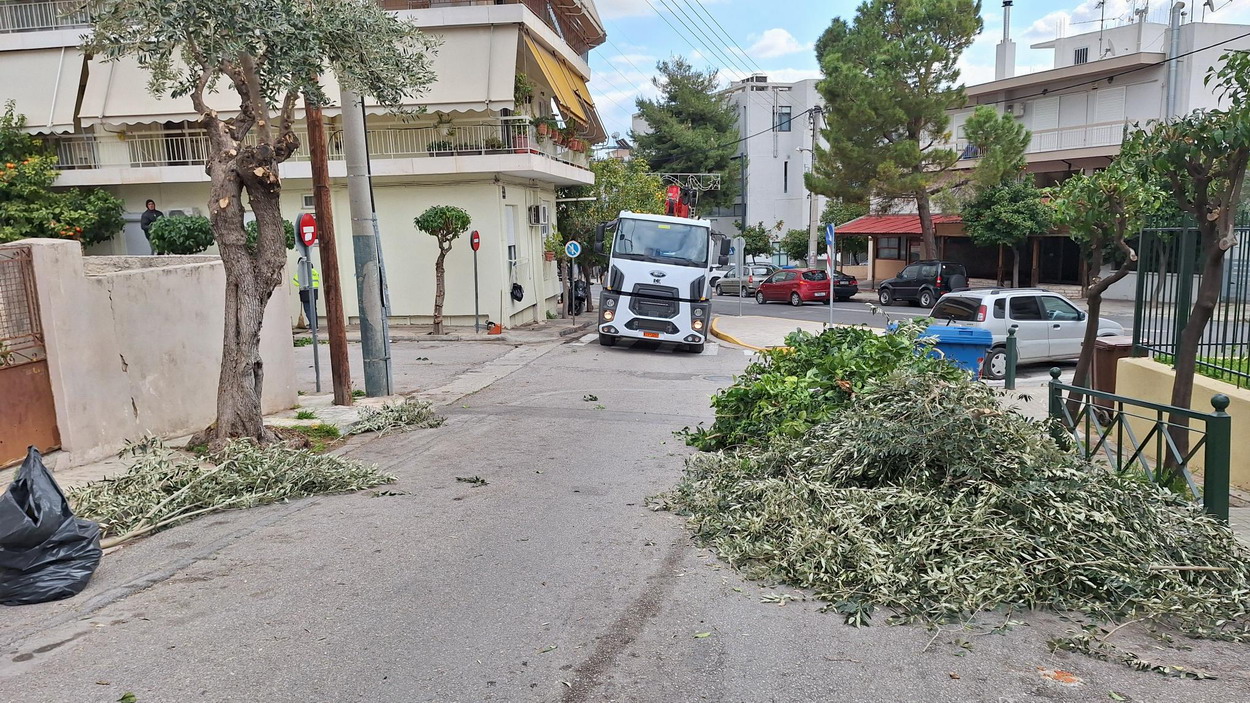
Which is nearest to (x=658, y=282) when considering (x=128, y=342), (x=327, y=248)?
(x=327, y=248)

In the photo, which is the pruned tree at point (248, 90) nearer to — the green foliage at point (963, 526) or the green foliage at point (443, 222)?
the green foliage at point (963, 526)

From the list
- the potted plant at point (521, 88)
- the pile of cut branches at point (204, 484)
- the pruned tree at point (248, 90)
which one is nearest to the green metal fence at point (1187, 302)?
the pile of cut branches at point (204, 484)

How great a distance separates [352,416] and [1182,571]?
9.20 meters

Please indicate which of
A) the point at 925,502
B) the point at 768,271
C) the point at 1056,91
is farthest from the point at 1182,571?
the point at 768,271

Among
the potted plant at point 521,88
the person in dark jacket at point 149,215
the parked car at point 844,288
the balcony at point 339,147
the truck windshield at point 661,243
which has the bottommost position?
the parked car at point 844,288

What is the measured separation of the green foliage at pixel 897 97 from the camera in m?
33.4

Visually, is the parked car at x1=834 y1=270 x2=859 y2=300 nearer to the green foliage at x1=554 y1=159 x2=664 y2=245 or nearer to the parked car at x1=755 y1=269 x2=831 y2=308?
the parked car at x1=755 y1=269 x2=831 y2=308

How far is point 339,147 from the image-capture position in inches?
881

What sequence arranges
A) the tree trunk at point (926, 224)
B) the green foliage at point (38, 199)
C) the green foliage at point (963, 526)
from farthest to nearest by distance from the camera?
the tree trunk at point (926, 224)
the green foliage at point (38, 199)
the green foliage at point (963, 526)

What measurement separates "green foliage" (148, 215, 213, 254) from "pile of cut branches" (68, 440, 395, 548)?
35.8ft

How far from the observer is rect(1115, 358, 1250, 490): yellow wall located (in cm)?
771

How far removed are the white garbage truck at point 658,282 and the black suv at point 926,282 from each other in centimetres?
1509

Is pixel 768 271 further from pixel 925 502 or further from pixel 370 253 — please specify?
pixel 925 502

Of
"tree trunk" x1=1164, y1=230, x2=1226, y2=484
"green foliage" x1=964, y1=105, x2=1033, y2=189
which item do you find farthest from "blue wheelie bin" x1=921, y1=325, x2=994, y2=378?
"green foliage" x1=964, y1=105, x2=1033, y2=189
